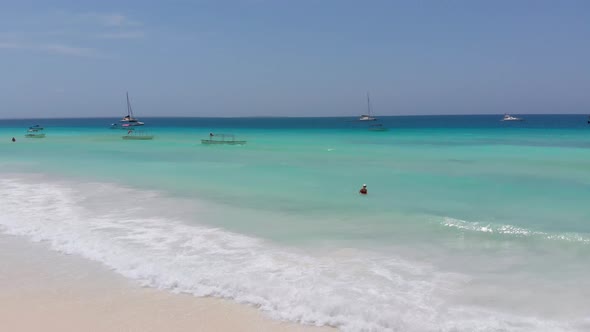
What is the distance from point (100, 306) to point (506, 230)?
305 inches

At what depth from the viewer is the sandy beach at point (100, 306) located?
523cm

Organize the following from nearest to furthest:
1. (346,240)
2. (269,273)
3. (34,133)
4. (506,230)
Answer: (269,273)
(346,240)
(506,230)
(34,133)

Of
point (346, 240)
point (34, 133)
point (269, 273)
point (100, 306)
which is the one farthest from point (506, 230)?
point (34, 133)

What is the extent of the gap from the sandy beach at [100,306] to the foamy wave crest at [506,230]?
17.9 feet

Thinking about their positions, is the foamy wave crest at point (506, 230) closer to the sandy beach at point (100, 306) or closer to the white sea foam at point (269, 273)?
the white sea foam at point (269, 273)

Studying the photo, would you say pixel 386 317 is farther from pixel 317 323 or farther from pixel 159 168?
pixel 159 168

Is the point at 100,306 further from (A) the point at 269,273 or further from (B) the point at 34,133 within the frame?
(B) the point at 34,133

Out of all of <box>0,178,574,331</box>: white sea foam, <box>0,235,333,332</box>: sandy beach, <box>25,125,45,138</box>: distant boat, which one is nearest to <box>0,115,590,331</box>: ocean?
<box>0,178,574,331</box>: white sea foam

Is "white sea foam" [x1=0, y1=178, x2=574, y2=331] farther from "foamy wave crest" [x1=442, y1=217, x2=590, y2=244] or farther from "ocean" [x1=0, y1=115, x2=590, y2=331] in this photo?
"foamy wave crest" [x1=442, y1=217, x2=590, y2=244]

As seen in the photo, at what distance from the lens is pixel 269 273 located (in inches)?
267

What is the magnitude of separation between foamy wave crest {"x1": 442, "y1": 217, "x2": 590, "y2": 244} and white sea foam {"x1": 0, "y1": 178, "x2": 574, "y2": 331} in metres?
2.85

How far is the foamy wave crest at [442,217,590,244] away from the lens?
342 inches

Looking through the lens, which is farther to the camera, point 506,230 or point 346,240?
point 506,230

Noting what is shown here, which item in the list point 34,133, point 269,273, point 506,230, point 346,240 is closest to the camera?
point 269,273
